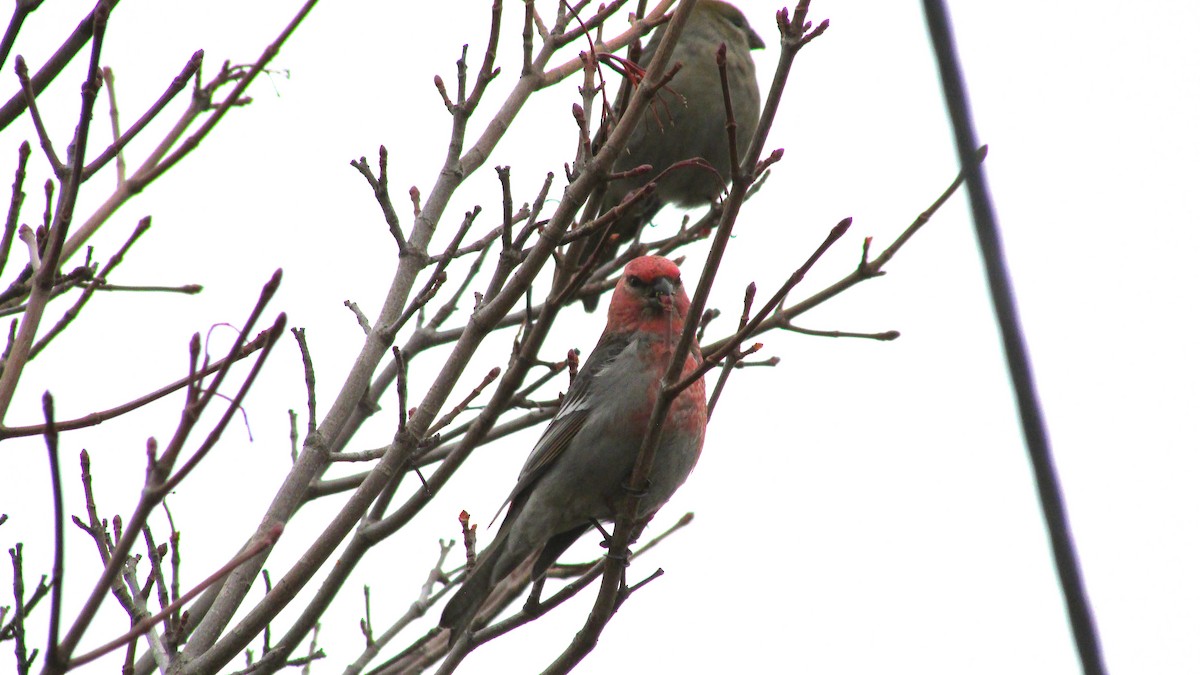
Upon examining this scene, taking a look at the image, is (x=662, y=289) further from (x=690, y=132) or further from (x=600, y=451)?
(x=690, y=132)

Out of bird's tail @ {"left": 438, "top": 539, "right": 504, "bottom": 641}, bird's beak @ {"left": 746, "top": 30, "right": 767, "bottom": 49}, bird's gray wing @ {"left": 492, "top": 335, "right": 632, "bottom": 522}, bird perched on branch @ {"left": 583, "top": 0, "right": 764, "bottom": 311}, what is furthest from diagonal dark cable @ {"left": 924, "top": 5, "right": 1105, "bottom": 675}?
bird's beak @ {"left": 746, "top": 30, "right": 767, "bottom": 49}

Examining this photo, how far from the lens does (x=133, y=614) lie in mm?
3525

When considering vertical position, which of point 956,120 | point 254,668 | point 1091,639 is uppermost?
point 254,668

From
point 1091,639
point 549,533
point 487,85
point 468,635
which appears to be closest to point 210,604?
point 468,635

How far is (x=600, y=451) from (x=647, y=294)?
2.90 feet

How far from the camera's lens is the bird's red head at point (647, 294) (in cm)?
548

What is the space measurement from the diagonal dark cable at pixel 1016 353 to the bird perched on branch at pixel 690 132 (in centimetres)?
581

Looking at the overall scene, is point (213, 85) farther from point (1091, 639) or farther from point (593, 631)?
point (1091, 639)

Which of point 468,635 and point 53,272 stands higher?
point 53,272

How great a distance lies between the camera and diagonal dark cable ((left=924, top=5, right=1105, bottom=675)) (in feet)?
3.86

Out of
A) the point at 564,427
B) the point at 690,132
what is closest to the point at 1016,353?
the point at 564,427

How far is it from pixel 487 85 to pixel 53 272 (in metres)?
2.03

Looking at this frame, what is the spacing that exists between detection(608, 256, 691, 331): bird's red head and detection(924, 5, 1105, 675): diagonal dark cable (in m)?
4.16

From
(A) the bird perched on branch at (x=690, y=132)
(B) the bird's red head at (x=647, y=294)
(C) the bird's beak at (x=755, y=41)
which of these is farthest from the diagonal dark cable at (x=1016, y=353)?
(C) the bird's beak at (x=755, y=41)
